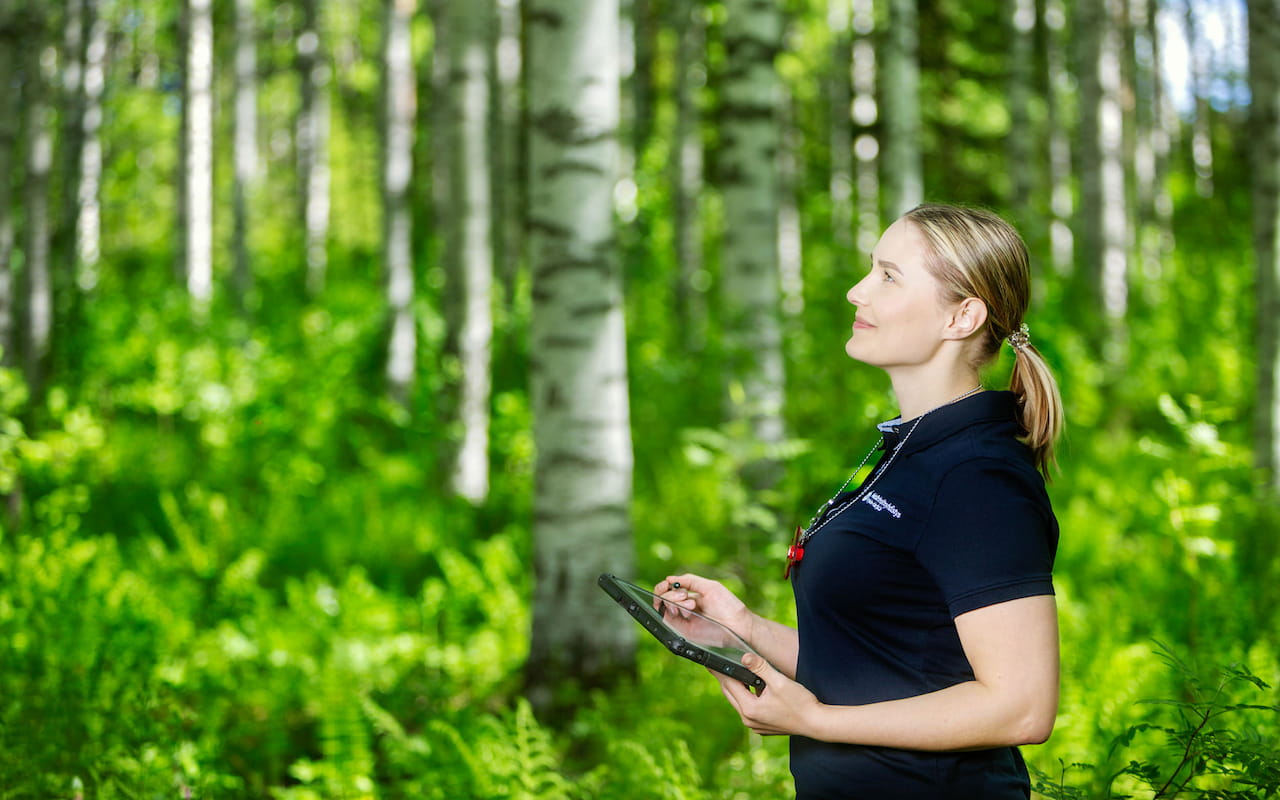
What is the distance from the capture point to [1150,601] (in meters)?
5.30

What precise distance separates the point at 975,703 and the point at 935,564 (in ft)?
0.73

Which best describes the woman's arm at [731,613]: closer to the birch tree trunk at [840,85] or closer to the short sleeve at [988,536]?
the short sleeve at [988,536]

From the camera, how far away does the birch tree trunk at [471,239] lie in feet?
27.4

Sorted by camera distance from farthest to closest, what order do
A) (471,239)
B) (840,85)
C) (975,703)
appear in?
(840,85) < (471,239) < (975,703)

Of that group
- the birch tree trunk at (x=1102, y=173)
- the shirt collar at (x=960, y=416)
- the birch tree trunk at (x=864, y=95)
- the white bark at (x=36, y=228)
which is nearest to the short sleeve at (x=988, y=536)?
the shirt collar at (x=960, y=416)

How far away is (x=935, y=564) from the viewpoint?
1715mm

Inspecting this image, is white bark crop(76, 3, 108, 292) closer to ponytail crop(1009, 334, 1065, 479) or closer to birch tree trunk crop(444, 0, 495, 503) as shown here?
birch tree trunk crop(444, 0, 495, 503)

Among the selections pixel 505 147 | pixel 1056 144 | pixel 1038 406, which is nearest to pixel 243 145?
pixel 505 147

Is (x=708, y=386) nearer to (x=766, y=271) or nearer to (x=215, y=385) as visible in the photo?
(x=766, y=271)

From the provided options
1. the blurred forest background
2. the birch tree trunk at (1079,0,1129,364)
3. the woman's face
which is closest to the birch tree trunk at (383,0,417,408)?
the blurred forest background

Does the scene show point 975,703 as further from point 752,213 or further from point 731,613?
point 752,213

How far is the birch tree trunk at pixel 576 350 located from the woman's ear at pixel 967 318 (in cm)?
280

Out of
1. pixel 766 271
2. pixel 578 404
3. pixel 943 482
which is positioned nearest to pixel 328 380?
pixel 766 271

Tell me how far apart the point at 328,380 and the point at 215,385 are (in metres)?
1.06
